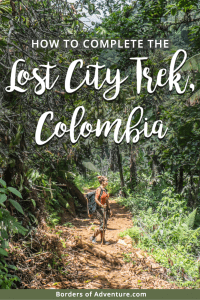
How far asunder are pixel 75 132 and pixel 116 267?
2813mm

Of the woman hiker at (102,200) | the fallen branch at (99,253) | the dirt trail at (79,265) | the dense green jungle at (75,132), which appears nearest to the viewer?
the dense green jungle at (75,132)

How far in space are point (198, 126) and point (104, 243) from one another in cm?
345

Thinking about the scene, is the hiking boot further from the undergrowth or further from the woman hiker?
the undergrowth

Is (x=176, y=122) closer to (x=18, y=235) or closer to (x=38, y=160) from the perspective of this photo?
(x=38, y=160)

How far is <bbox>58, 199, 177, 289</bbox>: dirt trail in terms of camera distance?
3.93m

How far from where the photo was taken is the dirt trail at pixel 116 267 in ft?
12.9

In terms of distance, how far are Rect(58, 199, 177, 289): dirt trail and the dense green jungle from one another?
0.68 feet

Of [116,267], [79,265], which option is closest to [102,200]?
[116,267]

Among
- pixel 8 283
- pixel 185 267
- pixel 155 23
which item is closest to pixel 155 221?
pixel 185 267

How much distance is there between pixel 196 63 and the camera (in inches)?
190

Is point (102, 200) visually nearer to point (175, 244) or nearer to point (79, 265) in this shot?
point (175, 244)

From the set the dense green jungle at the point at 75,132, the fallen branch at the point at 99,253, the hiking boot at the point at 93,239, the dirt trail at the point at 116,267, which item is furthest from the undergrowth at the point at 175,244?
the hiking boot at the point at 93,239

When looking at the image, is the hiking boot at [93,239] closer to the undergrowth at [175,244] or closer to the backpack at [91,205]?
the backpack at [91,205]

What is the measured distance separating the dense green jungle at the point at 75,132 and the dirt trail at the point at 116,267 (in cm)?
21
